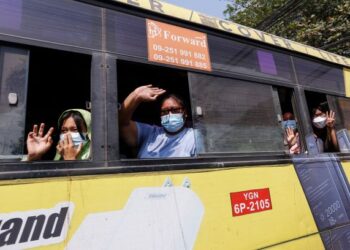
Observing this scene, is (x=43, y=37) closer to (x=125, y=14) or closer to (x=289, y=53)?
(x=125, y=14)

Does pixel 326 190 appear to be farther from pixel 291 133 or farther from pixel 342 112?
pixel 342 112

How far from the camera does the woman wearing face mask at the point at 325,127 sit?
13.5 ft

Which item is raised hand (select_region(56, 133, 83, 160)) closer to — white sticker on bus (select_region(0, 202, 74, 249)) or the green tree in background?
white sticker on bus (select_region(0, 202, 74, 249))

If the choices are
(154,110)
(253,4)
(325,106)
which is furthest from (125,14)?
(253,4)

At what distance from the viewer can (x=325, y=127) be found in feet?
13.9

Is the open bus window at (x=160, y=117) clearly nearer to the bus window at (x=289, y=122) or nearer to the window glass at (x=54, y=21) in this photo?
the window glass at (x=54, y=21)

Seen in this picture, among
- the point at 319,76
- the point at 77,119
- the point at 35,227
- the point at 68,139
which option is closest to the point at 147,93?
the point at 77,119

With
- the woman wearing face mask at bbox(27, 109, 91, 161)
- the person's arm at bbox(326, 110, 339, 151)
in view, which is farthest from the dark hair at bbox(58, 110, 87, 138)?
the person's arm at bbox(326, 110, 339, 151)

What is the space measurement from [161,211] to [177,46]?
126cm

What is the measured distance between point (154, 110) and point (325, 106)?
214 cm

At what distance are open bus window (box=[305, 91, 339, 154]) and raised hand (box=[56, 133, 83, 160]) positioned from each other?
2.66 metres

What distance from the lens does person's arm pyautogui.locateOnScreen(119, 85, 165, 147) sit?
2.67 meters

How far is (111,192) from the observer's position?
2.08m

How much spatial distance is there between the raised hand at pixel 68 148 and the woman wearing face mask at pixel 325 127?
2.82m
